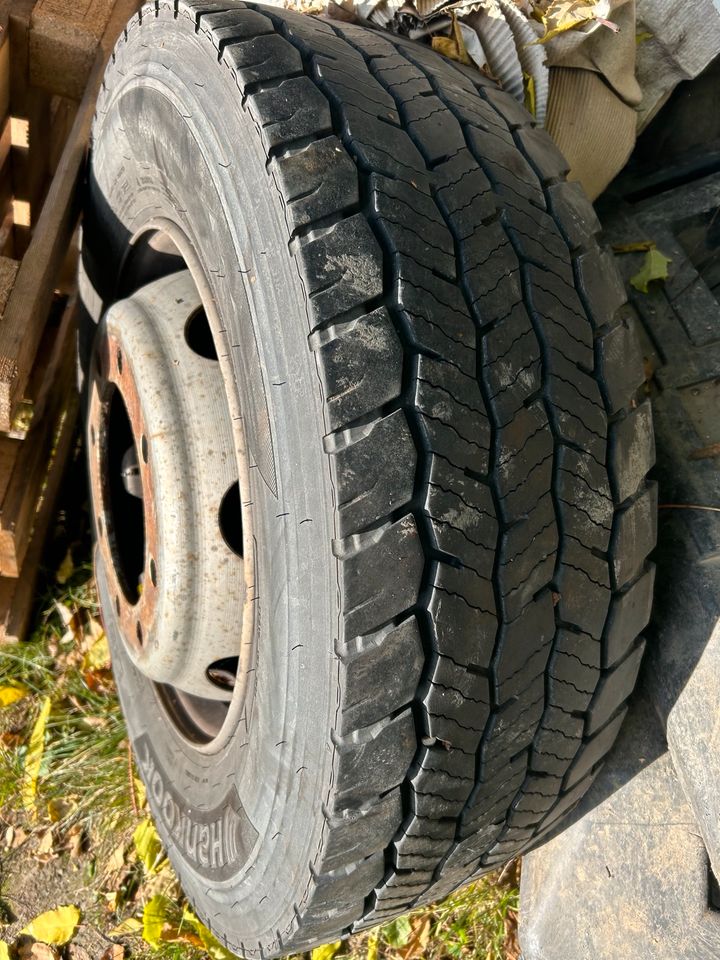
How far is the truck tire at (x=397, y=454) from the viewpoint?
123 cm

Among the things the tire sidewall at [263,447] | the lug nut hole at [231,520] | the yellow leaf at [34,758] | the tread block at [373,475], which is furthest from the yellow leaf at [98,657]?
the tread block at [373,475]

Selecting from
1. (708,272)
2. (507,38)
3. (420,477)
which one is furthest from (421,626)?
(708,272)

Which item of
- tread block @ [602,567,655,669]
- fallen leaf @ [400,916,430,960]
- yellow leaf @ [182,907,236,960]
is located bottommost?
fallen leaf @ [400,916,430,960]

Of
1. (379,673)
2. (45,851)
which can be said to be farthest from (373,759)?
(45,851)

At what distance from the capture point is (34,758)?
2.80 meters

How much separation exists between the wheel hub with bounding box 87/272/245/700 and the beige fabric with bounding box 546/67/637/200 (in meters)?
0.87

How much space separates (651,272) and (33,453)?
6.23 feet

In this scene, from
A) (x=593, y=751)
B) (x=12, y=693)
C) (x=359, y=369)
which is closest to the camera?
(x=359, y=369)

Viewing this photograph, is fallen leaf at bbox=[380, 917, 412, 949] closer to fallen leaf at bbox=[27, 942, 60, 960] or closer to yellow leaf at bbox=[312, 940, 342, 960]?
yellow leaf at bbox=[312, 940, 342, 960]

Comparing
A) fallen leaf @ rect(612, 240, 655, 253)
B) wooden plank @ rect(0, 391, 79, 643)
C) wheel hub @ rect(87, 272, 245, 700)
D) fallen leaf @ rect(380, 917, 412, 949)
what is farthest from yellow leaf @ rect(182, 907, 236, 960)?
fallen leaf @ rect(612, 240, 655, 253)

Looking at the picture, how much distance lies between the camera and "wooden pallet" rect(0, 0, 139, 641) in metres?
2.26

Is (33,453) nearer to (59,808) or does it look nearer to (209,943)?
(59,808)

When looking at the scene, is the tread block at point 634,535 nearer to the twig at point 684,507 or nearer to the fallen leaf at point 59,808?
the twig at point 684,507

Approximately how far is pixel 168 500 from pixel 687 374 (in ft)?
3.44
